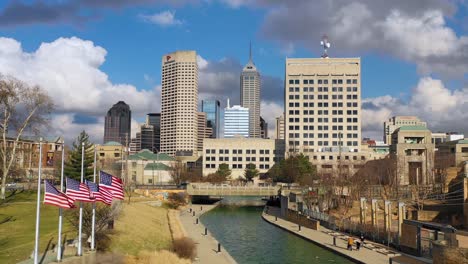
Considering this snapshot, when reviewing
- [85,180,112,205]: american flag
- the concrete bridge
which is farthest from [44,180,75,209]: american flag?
the concrete bridge

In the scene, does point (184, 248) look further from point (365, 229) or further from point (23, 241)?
point (365, 229)

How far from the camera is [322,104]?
194m

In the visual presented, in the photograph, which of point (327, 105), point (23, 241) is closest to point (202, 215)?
point (23, 241)

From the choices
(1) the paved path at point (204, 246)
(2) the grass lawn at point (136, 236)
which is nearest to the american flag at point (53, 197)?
(2) the grass lawn at point (136, 236)

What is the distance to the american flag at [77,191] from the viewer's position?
29127 millimetres

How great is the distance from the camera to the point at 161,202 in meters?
93.0

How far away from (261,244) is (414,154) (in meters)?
85.1

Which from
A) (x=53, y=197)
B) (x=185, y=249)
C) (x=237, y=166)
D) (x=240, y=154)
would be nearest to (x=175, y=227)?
(x=185, y=249)

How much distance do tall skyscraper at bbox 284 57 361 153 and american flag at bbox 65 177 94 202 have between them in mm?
164425

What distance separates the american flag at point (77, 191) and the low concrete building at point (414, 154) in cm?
9985

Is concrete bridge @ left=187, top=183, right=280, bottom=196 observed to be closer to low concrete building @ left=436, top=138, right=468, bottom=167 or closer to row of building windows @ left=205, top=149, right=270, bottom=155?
low concrete building @ left=436, top=138, right=468, bottom=167

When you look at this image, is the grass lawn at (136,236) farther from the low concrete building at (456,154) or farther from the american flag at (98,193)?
the low concrete building at (456,154)

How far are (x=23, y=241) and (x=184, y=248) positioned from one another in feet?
44.7

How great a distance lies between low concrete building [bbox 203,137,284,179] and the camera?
7667 inches
